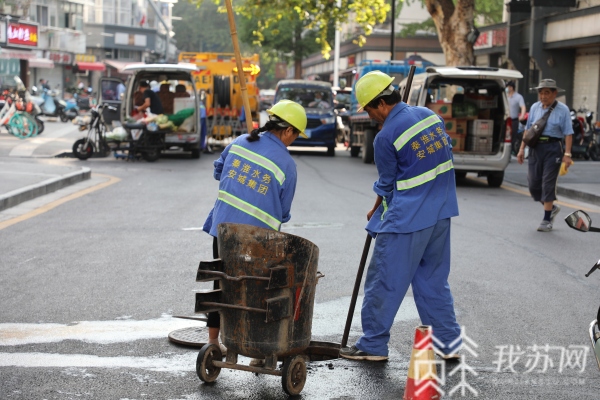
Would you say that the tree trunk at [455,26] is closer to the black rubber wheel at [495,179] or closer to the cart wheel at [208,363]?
the black rubber wheel at [495,179]

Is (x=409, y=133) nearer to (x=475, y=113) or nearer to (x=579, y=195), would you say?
(x=579, y=195)

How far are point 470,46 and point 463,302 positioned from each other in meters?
19.4

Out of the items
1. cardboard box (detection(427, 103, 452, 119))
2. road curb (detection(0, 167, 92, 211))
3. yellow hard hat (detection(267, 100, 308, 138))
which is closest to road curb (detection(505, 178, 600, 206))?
cardboard box (detection(427, 103, 452, 119))

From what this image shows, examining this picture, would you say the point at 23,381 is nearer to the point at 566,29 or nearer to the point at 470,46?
the point at 470,46

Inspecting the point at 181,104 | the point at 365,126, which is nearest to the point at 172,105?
the point at 181,104

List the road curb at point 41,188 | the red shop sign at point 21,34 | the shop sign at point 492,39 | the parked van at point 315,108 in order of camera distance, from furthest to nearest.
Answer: the red shop sign at point 21,34 < the shop sign at point 492,39 < the parked van at point 315,108 < the road curb at point 41,188

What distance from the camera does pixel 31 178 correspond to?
50.9ft

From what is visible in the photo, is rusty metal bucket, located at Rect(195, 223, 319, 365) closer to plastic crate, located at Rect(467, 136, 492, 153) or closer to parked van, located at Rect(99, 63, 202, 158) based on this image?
plastic crate, located at Rect(467, 136, 492, 153)

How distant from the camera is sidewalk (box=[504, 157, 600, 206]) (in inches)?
620

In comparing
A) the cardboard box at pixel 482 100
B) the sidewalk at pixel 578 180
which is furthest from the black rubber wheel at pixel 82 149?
the sidewalk at pixel 578 180

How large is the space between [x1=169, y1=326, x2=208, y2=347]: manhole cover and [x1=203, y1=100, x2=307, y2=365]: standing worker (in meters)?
0.72

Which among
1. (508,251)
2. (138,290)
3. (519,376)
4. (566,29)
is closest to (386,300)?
(519,376)

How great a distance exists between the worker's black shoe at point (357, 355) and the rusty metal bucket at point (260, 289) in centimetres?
76

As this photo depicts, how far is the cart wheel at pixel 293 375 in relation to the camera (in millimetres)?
5070
